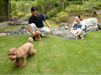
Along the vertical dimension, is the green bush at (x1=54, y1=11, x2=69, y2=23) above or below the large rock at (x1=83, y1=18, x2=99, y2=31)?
above

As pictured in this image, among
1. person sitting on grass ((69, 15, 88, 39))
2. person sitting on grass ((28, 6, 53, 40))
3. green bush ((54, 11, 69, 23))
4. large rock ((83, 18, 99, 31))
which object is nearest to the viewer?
person sitting on grass ((28, 6, 53, 40))

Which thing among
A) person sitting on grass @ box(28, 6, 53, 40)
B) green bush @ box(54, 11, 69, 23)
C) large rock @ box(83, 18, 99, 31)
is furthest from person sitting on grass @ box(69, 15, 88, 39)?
green bush @ box(54, 11, 69, 23)

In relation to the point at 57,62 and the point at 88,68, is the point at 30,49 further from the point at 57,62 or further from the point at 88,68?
the point at 88,68

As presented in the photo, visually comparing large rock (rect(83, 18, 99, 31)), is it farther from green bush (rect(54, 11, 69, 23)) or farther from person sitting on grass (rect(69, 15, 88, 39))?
green bush (rect(54, 11, 69, 23))

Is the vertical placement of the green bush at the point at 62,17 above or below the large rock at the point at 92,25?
above

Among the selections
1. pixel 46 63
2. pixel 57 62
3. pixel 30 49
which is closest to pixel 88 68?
pixel 57 62

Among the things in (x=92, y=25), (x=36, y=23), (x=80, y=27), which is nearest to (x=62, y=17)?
(x=92, y=25)

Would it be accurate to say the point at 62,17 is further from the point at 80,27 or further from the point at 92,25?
the point at 80,27

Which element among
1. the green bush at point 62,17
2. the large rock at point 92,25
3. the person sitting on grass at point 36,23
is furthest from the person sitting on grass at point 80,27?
the green bush at point 62,17

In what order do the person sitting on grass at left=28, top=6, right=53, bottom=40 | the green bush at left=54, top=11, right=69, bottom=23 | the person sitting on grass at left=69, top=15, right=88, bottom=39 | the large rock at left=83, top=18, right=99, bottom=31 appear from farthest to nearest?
1. the green bush at left=54, top=11, right=69, bottom=23
2. the large rock at left=83, top=18, right=99, bottom=31
3. the person sitting on grass at left=69, top=15, right=88, bottom=39
4. the person sitting on grass at left=28, top=6, right=53, bottom=40

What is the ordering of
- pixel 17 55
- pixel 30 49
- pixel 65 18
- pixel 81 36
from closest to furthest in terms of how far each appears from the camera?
1. pixel 17 55
2. pixel 30 49
3. pixel 81 36
4. pixel 65 18

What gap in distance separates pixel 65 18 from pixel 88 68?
851 cm

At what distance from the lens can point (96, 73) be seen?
180 centimetres

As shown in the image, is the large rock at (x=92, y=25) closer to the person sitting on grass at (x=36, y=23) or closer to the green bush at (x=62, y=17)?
the person sitting on grass at (x=36, y=23)
